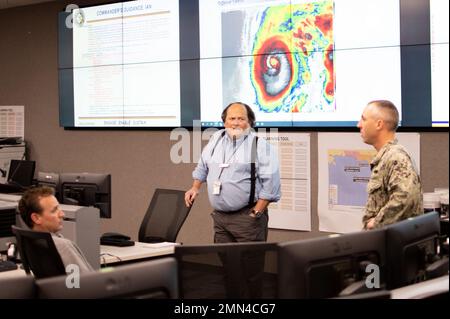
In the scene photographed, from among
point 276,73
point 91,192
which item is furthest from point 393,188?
point 276,73

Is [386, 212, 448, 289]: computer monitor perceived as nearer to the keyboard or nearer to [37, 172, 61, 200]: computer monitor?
the keyboard

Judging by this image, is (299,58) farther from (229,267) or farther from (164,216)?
(229,267)

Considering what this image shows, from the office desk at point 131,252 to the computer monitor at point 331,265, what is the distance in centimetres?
200

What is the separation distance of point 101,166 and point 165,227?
88.9 inches

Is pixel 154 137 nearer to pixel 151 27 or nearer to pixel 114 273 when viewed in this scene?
pixel 151 27

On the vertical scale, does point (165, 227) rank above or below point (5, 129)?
below

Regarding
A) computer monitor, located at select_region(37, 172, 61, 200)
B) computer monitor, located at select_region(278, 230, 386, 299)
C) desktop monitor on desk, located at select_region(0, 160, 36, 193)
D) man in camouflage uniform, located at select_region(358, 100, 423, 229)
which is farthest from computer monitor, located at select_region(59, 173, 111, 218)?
desktop monitor on desk, located at select_region(0, 160, 36, 193)

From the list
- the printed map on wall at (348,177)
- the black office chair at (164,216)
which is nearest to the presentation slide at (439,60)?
the printed map on wall at (348,177)

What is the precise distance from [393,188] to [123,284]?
186 centimetres

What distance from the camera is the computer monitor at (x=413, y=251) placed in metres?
2.15

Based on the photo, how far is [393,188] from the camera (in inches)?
126

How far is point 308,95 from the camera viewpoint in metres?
5.33
